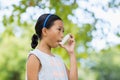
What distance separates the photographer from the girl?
264 cm

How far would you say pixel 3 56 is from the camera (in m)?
15.4

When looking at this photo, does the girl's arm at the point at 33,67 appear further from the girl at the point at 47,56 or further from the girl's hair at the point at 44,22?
the girl's hair at the point at 44,22

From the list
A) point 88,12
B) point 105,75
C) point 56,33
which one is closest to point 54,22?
point 56,33

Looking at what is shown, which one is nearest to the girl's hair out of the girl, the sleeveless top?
the girl

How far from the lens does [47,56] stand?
107 inches

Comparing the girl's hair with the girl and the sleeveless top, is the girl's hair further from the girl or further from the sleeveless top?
the sleeveless top

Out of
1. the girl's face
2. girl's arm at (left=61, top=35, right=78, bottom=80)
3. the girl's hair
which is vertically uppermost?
the girl's hair

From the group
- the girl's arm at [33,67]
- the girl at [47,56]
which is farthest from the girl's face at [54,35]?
the girl's arm at [33,67]

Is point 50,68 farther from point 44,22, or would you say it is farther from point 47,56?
point 44,22

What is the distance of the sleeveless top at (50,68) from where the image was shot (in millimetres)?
2645

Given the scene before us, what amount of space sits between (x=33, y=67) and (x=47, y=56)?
149 millimetres

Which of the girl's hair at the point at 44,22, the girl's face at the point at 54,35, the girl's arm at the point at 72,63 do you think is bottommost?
the girl's arm at the point at 72,63

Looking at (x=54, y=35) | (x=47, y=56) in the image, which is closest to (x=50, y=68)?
(x=47, y=56)

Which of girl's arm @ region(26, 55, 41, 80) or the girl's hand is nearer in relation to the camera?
girl's arm @ region(26, 55, 41, 80)
